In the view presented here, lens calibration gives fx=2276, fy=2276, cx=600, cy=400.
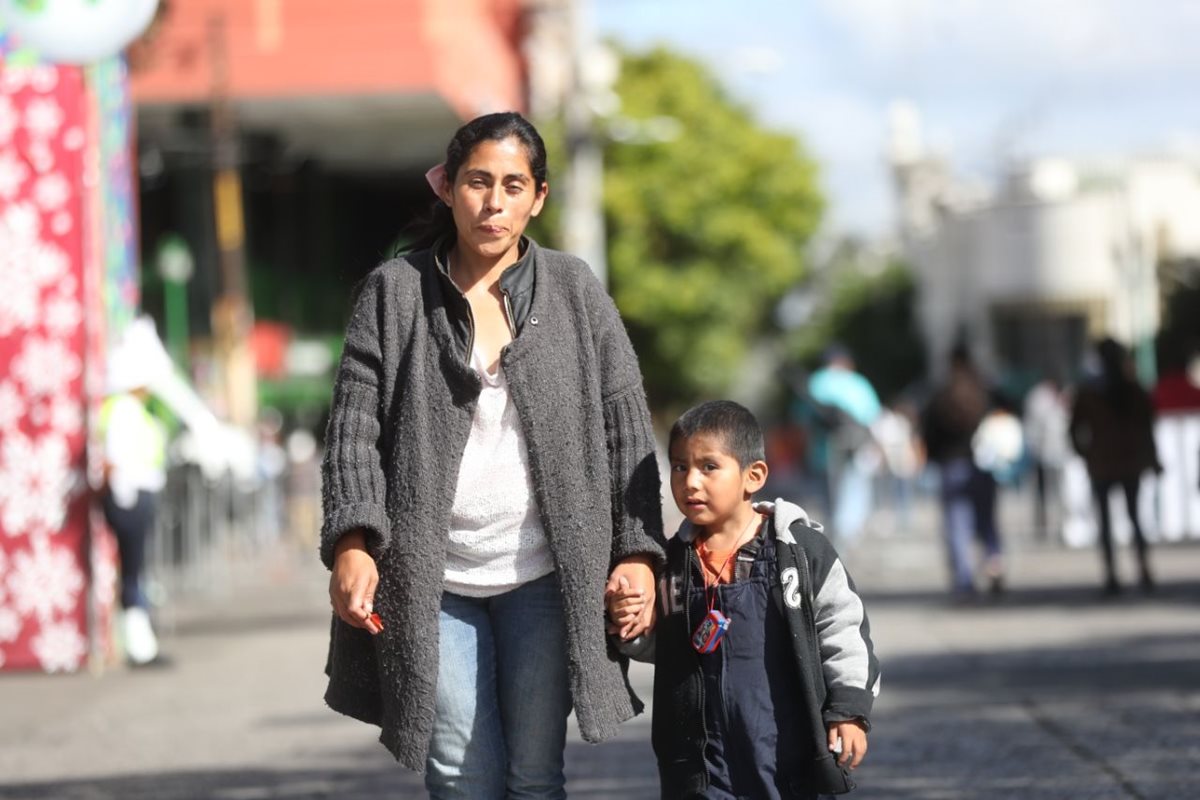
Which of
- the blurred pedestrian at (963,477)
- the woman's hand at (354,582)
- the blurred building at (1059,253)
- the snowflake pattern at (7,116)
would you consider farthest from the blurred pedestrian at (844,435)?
the blurred building at (1059,253)

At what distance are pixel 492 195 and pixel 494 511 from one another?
0.65 metres

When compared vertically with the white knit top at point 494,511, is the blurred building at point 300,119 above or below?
above

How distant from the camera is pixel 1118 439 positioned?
15273 millimetres

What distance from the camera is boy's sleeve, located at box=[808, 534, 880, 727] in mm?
4676

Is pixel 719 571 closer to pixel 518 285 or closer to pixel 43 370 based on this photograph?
pixel 518 285

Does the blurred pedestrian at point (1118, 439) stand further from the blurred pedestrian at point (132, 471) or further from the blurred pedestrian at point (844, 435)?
the blurred pedestrian at point (132, 471)

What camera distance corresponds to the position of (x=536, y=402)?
4.64 metres

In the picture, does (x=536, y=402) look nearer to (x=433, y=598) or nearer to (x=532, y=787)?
(x=433, y=598)

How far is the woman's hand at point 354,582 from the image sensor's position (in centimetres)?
445

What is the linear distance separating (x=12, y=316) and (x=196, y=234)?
105ft

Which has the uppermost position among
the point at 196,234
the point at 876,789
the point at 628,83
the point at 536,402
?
the point at 628,83

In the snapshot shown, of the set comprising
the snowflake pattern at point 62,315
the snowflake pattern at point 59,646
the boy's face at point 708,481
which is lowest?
the snowflake pattern at point 59,646

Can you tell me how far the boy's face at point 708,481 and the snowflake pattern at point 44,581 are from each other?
316 inches

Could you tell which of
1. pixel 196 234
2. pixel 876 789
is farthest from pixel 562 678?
pixel 196 234
